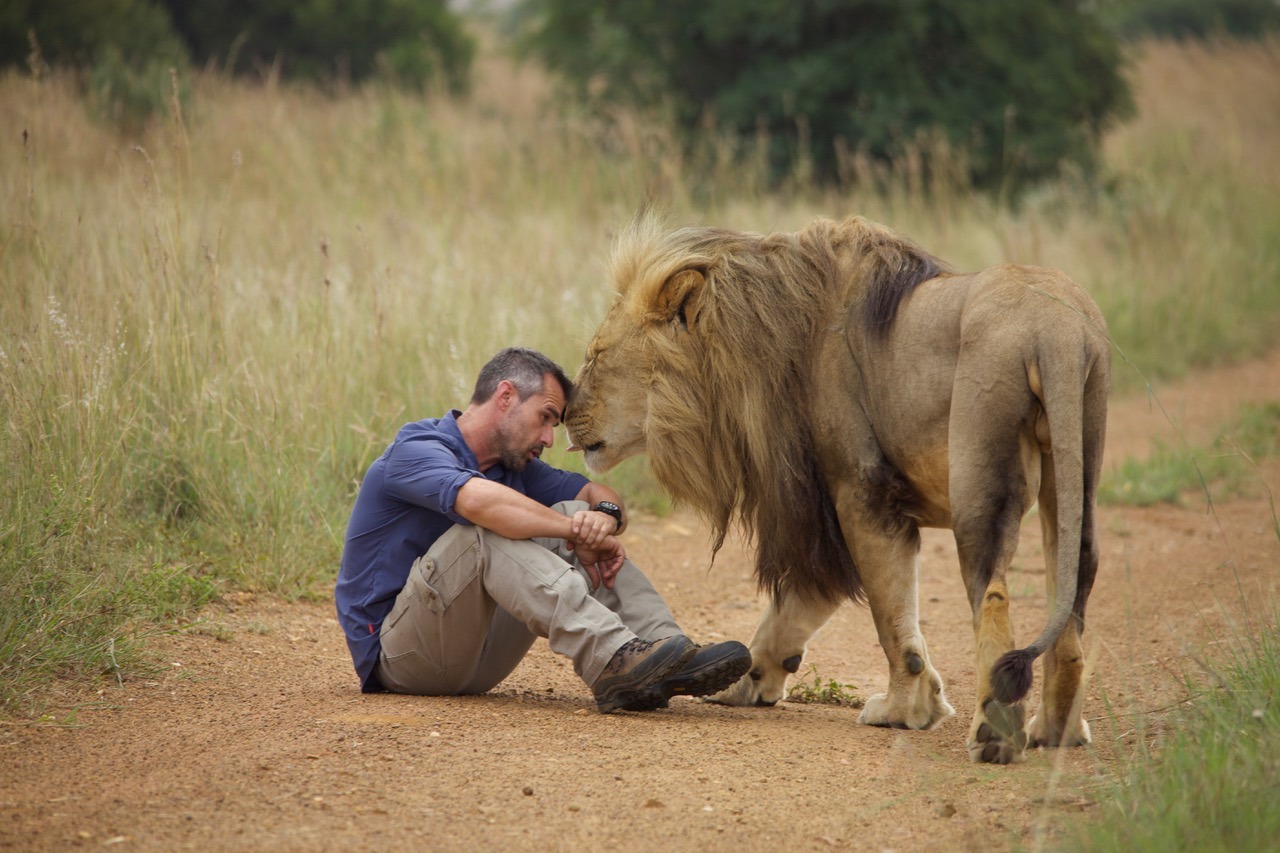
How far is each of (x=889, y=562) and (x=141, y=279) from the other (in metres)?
3.54

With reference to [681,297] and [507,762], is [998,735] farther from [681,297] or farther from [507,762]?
[681,297]

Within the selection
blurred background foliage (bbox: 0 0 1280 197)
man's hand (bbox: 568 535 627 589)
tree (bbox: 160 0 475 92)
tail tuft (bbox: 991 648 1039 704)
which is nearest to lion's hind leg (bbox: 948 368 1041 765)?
tail tuft (bbox: 991 648 1039 704)

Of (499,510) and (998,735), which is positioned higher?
(499,510)

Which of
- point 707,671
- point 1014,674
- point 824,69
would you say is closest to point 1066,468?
point 1014,674

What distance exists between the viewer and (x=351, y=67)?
56.3 ft

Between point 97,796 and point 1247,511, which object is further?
point 1247,511

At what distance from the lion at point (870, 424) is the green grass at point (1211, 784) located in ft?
1.17

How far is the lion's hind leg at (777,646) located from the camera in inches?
165

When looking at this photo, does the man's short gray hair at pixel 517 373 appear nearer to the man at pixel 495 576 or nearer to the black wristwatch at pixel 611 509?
the man at pixel 495 576

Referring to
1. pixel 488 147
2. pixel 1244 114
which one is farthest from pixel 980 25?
pixel 1244 114

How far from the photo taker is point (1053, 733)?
11.6 feet

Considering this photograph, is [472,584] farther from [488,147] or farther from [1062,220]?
[1062,220]

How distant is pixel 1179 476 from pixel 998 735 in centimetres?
450

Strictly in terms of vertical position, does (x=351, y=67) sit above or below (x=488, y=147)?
above
